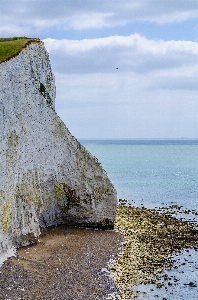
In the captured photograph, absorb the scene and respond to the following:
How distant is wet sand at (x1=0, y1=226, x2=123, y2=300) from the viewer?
65.3 ft

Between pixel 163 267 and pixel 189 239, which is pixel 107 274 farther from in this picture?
pixel 189 239

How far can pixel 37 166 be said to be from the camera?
2800cm

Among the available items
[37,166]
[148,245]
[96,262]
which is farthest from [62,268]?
[148,245]

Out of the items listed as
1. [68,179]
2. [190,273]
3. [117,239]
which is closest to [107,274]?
[190,273]

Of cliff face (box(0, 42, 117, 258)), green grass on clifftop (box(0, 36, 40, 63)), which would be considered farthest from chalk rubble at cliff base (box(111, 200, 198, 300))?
green grass on clifftop (box(0, 36, 40, 63))

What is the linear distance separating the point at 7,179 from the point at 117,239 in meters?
9.86

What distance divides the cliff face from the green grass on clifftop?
373 mm

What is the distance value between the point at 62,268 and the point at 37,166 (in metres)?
7.49

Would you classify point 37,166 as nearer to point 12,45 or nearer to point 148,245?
point 12,45

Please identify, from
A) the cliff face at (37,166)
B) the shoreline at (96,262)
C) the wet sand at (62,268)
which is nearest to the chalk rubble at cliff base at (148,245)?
the shoreline at (96,262)

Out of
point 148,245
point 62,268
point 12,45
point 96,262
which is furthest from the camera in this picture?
point 148,245

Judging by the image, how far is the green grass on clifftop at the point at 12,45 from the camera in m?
25.9

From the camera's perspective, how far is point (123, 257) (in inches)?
1033

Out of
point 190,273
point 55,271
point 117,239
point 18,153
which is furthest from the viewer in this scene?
point 117,239
